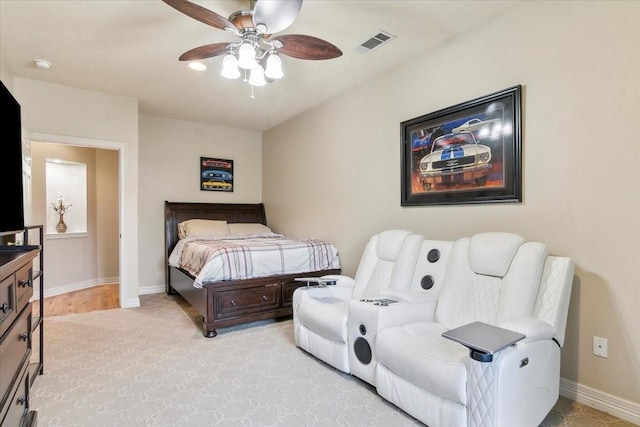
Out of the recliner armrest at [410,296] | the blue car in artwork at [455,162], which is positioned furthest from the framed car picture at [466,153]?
the recliner armrest at [410,296]

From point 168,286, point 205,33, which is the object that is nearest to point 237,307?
point 168,286

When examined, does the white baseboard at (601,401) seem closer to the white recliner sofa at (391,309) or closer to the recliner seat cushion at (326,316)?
the white recliner sofa at (391,309)

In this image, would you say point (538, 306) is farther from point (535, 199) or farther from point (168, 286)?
point (168, 286)

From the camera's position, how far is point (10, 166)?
6.15 ft

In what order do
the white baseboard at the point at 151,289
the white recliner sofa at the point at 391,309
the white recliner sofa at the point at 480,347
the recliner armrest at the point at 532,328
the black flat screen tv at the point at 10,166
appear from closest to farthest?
Result: the white recliner sofa at the point at 480,347, the recliner armrest at the point at 532,328, the black flat screen tv at the point at 10,166, the white recliner sofa at the point at 391,309, the white baseboard at the point at 151,289

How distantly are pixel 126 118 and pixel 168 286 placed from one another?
237 cm

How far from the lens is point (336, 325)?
7.95ft

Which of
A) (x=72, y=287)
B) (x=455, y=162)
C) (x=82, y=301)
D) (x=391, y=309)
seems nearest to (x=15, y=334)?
(x=391, y=309)

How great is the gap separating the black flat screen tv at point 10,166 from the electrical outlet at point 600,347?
3337 millimetres

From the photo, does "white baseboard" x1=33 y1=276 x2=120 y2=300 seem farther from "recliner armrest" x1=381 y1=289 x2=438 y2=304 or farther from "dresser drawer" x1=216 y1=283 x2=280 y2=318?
"recliner armrest" x1=381 y1=289 x2=438 y2=304

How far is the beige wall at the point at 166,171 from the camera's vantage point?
195 inches

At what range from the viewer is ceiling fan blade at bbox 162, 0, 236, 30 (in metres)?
1.81

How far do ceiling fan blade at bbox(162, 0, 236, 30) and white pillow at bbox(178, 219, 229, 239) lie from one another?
10.3ft

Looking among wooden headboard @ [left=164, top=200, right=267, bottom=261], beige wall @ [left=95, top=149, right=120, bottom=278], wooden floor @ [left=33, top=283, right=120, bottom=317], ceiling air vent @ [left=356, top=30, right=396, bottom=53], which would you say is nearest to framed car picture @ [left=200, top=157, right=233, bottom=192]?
wooden headboard @ [left=164, top=200, right=267, bottom=261]
